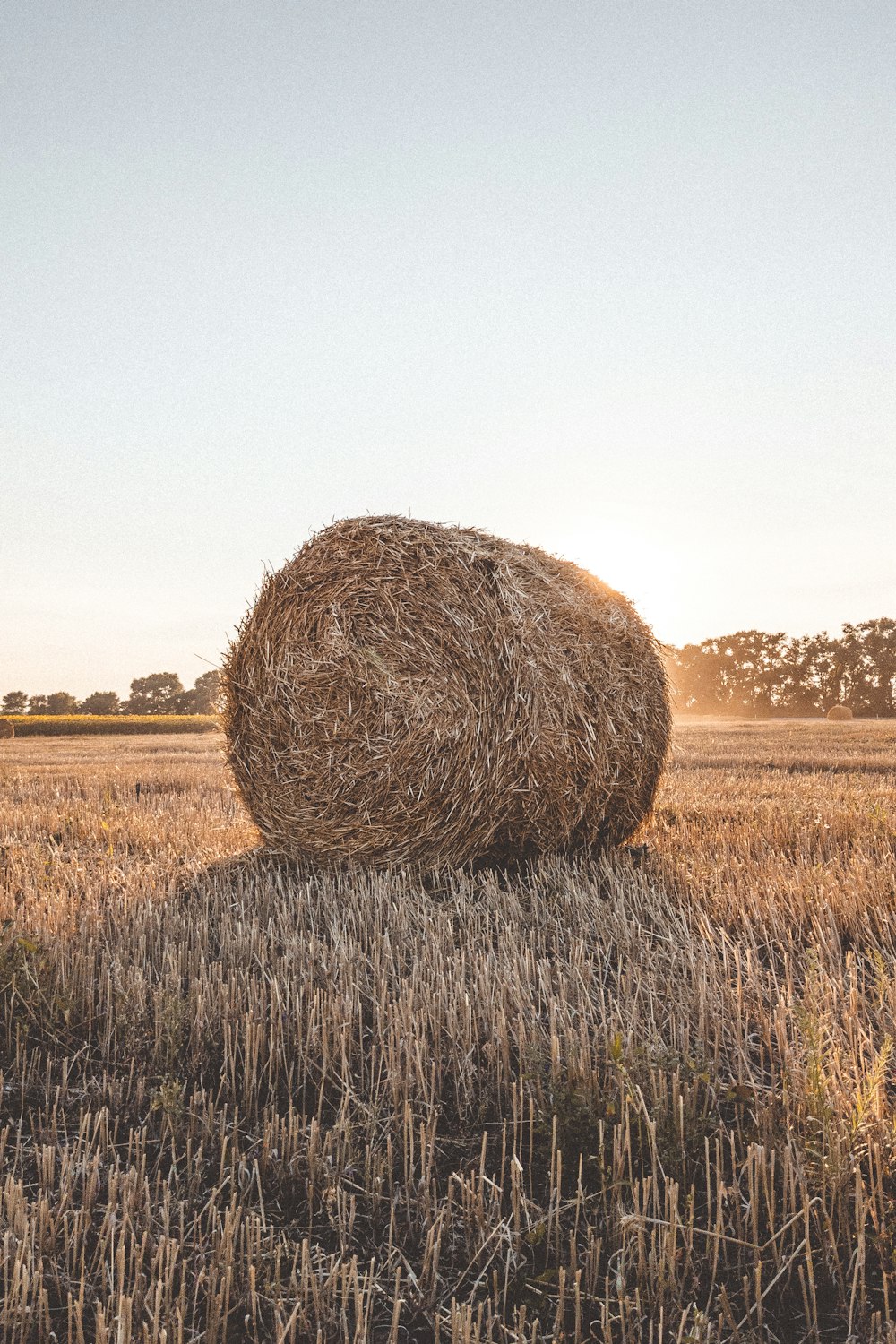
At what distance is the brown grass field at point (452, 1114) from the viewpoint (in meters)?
1.82

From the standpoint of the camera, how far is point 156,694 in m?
74.9

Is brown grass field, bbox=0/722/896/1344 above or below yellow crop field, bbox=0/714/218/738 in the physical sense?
below

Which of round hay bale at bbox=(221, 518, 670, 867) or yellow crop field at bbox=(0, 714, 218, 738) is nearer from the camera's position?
round hay bale at bbox=(221, 518, 670, 867)

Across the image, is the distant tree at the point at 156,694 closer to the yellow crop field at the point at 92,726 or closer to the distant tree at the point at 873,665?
the yellow crop field at the point at 92,726

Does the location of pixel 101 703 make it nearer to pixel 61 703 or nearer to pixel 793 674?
pixel 61 703

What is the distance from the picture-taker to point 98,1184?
7.25ft

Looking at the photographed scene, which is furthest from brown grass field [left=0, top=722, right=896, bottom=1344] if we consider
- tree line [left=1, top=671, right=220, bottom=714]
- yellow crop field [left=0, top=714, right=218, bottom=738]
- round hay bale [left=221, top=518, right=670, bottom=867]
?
tree line [left=1, top=671, right=220, bottom=714]

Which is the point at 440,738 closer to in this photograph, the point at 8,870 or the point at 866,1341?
the point at 8,870

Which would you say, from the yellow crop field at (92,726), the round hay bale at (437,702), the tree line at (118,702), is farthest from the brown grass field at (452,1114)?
the tree line at (118,702)

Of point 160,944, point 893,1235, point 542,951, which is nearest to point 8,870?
point 160,944

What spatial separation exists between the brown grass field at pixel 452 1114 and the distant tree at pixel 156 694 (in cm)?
6593

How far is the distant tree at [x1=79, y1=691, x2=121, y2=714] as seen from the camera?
65.1m

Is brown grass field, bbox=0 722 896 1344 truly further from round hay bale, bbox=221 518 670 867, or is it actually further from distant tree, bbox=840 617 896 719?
distant tree, bbox=840 617 896 719

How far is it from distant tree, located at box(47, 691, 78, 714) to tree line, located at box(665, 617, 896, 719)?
1809 inches
